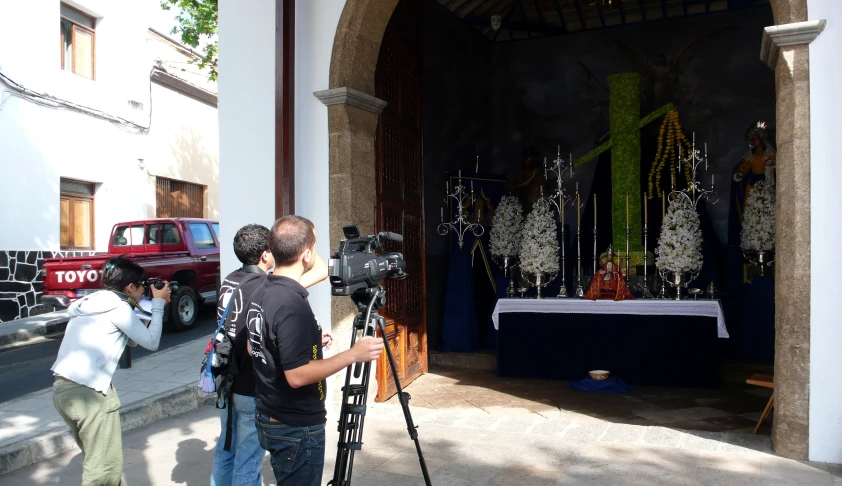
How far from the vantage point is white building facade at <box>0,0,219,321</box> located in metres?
Result: 12.2

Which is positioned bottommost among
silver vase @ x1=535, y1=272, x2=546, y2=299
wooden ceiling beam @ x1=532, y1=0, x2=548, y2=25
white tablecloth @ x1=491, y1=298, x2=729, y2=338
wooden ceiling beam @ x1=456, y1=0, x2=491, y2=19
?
white tablecloth @ x1=491, y1=298, x2=729, y2=338

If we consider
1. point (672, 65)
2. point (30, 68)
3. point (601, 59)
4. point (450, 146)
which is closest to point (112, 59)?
point (30, 68)

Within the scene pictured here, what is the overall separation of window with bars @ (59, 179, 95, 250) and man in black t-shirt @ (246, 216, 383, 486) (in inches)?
483

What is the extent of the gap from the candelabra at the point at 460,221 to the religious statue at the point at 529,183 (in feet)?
4.20

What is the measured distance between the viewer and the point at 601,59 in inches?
429

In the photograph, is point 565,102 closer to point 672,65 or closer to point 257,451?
point 672,65

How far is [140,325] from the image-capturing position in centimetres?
366

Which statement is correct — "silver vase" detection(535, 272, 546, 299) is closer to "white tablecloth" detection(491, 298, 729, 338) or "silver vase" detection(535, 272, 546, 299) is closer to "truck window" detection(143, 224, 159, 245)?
"white tablecloth" detection(491, 298, 729, 338)

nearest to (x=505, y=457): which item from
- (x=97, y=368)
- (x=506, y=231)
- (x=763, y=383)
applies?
(x=763, y=383)

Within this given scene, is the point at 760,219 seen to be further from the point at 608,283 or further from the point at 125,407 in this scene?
the point at 125,407

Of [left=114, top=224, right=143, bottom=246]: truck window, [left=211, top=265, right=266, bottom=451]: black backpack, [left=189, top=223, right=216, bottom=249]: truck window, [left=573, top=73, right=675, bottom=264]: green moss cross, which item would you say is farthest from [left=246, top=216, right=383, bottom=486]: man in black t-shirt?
[left=114, top=224, right=143, bottom=246]: truck window

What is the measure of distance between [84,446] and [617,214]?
6.87m

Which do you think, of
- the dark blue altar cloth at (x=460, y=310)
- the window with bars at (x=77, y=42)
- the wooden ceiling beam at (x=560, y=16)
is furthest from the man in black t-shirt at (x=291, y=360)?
the window with bars at (x=77, y=42)

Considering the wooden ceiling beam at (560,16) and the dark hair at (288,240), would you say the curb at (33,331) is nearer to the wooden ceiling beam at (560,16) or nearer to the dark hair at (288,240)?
the wooden ceiling beam at (560,16)
